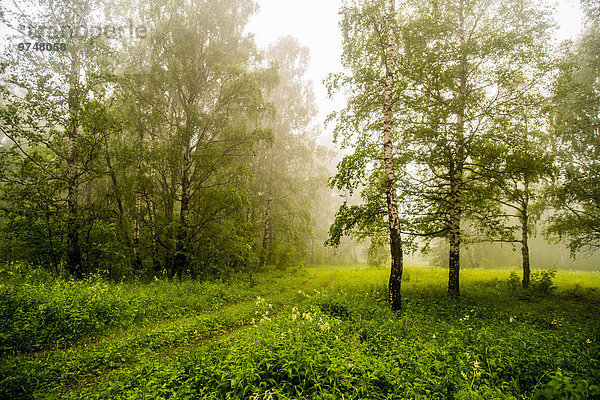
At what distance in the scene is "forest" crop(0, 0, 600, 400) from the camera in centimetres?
439

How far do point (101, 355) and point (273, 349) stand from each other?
4.24m

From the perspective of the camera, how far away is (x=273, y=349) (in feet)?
14.4

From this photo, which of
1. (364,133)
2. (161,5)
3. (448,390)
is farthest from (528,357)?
(161,5)

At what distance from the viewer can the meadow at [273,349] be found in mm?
3697

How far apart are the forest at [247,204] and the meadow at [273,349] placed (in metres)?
0.05

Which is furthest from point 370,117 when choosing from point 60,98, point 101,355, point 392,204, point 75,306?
point 60,98

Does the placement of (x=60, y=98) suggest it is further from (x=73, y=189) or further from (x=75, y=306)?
(x=75, y=306)

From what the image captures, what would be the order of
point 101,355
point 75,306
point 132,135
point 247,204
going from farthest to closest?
point 132,135
point 247,204
point 75,306
point 101,355

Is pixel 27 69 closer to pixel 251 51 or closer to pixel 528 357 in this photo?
pixel 251 51

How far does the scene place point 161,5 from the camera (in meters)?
14.8

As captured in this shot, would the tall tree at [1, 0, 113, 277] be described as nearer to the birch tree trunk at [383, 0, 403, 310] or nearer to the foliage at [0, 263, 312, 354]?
the foliage at [0, 263, 312, 354]

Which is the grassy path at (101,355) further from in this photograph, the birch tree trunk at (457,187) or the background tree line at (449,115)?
the birch tree trunk at (457,187)

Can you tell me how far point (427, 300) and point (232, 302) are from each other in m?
8.72

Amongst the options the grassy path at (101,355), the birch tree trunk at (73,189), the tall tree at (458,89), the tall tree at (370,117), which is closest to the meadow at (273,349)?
the grassy path at (101,355)
